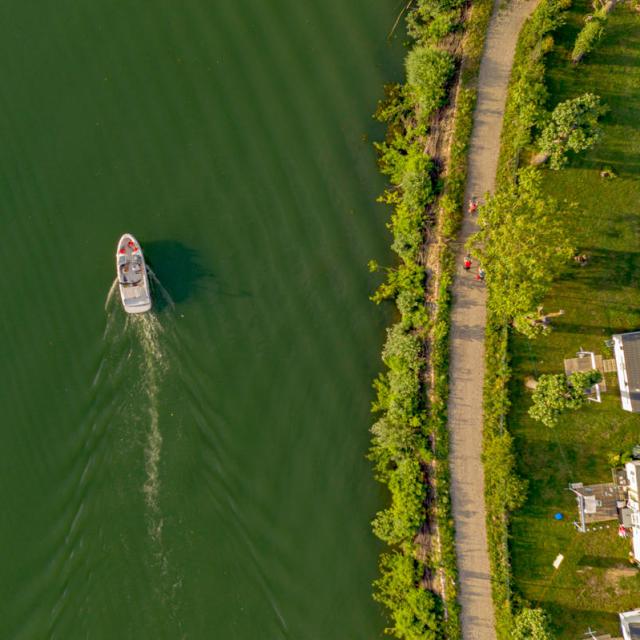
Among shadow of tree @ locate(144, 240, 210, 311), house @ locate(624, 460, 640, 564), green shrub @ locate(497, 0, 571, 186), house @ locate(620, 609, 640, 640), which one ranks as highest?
green shrub @ locate(497, 0, 571, 186)

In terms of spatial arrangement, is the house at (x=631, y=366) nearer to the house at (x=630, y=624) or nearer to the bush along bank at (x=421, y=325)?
the bush along bank at (x=421, y=325)

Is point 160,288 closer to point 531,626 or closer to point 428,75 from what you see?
point 428,75

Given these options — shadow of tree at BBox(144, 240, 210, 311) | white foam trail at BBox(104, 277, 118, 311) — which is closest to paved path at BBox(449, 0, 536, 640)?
shadow of tree at BBox(144, 240, 210, 311)

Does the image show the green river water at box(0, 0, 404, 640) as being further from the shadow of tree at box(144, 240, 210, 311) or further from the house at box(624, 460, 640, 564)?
the house at box(624, 460, 640, 564)

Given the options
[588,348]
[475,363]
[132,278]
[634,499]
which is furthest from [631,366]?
[132,278]

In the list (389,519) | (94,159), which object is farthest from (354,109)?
(389,519)
